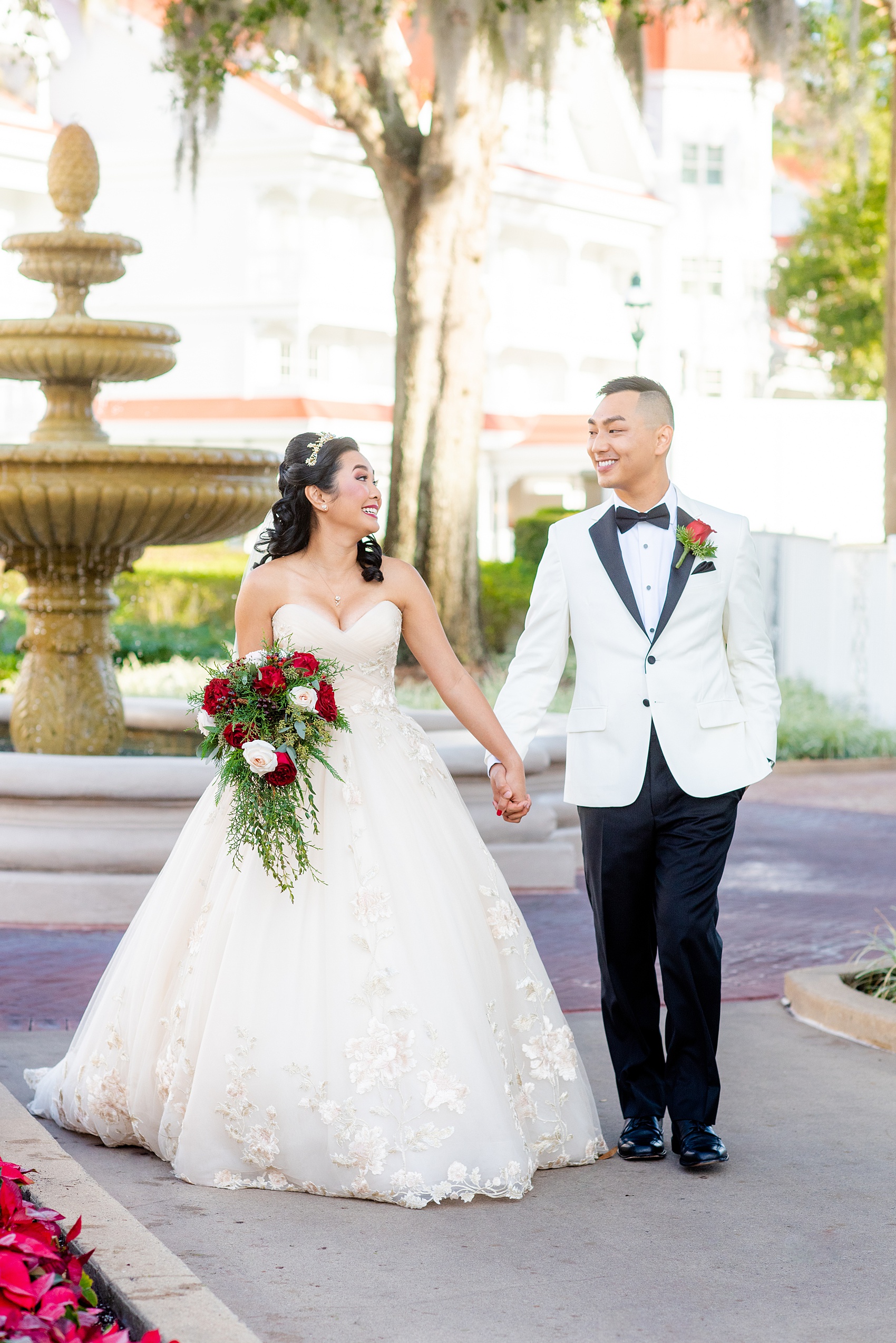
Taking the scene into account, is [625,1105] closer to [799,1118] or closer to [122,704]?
[799,1118]

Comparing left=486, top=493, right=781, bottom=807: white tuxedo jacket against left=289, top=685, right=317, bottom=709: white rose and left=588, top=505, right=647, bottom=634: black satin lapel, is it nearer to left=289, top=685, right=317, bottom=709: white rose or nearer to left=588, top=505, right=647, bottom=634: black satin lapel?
left=588, top=505, right=647, bottom=634: black satin lapel

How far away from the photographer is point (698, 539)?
460cm

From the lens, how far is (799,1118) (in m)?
5.11

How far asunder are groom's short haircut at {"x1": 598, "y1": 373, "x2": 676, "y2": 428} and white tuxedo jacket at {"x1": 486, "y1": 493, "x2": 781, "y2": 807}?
0.27 m

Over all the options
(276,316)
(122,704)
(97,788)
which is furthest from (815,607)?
(276,316)

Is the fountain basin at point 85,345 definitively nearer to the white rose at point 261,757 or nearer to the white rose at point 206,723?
the white rose at point 206,723

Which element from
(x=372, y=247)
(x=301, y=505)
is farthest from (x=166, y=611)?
(x=372, y=247)

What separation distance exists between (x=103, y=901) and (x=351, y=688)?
3.73 metres

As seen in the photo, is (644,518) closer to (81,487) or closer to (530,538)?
(81,487)

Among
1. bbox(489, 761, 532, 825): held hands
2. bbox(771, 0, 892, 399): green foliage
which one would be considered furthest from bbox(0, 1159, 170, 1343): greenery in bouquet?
bbox(771, 0, 892, 399): green foliage

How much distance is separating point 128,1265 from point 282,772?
1.35 meters

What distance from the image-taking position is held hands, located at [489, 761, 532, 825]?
15.3ft

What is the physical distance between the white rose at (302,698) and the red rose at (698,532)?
3.60 feet

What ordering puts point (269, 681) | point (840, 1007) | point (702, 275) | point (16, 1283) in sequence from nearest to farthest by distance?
point (16, 1283), point (269, 681), point (840, 1007), point (702, 275)
